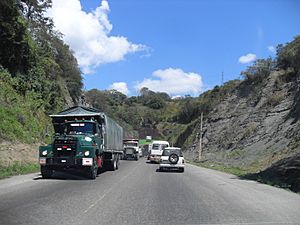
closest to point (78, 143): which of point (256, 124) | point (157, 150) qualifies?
point (157, 150)

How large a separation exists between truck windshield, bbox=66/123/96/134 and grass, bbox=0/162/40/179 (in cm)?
332

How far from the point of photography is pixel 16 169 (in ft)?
76.9

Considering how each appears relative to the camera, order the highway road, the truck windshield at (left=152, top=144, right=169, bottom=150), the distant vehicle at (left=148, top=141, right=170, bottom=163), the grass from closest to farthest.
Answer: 1. the highway road
2. the grass
3. the truck windshield at (left=152, top=144, right=169, bottom=150)
4. the distant vehicle at (left=148, top=141, right=170, bottom=163)

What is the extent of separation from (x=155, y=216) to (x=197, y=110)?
329 ft

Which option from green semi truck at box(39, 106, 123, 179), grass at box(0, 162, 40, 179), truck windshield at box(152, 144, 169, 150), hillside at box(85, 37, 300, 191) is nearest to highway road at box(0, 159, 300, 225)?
green semi truck at box(39, 106, 123, 179)

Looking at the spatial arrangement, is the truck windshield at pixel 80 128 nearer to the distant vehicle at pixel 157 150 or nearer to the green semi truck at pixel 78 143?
the green semi truck at pixel 78 143

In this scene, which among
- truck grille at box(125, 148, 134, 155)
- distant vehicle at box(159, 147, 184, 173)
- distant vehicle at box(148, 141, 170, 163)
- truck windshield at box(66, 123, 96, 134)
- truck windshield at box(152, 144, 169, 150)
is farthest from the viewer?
truck grille at box(125, 148, 134, 155)

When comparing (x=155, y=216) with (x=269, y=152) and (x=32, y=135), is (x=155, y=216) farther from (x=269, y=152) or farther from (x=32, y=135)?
(x=269, y=152)

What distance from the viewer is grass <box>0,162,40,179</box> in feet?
69.6

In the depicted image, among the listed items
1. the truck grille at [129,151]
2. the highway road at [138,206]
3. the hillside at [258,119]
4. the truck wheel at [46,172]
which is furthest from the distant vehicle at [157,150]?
the highway road at [138,206]

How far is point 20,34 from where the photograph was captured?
127ft

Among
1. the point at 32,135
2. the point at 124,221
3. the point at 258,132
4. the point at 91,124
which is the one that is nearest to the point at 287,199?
the point at 124,221

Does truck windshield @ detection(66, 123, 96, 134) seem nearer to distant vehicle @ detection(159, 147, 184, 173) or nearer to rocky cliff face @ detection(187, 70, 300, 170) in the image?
distant vehicle @ detection(159, 147, 184, 173)

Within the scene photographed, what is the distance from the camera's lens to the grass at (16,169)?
21222 millimetres
